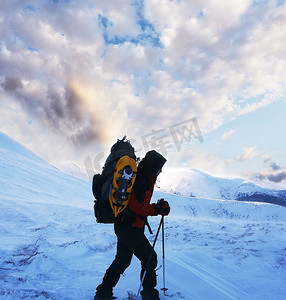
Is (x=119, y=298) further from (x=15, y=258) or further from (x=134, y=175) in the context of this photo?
(x=15, y=258)

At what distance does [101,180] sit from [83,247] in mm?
4715

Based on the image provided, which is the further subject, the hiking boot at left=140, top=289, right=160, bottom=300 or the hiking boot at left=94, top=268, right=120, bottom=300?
the hiking boot at left=94, top=268, right=120, bottom=300

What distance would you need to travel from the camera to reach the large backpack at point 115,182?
3.28 m

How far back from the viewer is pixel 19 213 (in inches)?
437

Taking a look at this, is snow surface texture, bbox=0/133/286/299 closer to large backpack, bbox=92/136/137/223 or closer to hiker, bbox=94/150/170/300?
hiker, bbox=94/150/170/300

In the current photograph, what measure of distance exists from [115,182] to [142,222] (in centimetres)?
84

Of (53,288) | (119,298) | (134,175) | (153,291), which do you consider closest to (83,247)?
(53,288)

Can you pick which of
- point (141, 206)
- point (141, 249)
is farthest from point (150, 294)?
point (141, 206)

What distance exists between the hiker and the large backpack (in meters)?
0.16

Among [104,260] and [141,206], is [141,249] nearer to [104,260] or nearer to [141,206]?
[141,206]

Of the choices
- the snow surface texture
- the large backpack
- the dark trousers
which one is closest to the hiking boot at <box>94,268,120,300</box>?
the snow surface texture

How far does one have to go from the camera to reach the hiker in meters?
3.42

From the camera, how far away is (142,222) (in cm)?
358

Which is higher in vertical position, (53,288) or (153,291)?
(153,291)
